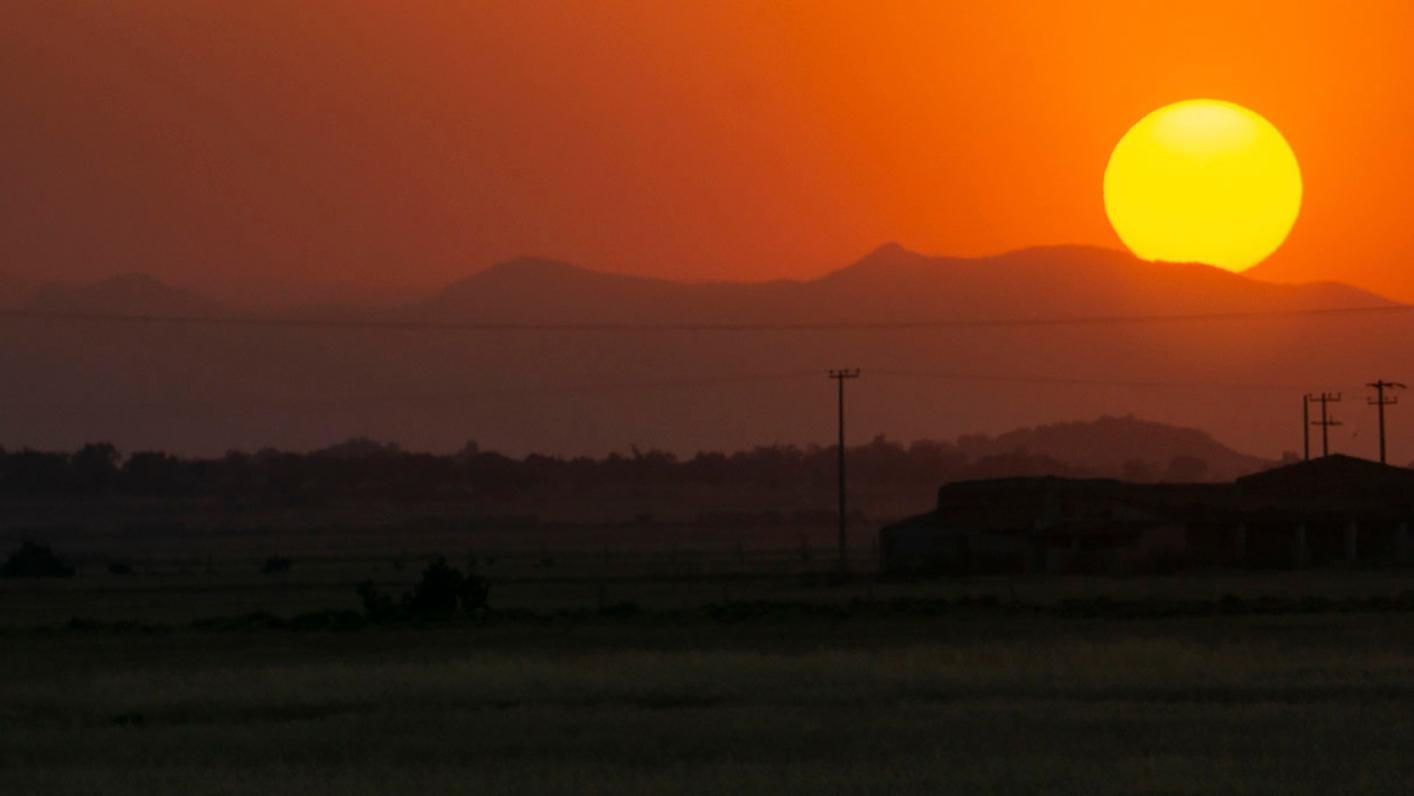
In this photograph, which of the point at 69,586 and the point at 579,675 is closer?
the point at 579,675

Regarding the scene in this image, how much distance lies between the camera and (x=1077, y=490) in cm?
10425

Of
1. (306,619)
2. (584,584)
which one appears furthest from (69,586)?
(306,619)

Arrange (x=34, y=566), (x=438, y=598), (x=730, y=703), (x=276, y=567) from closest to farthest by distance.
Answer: (x=730, y=703)
(x=438, y=598)
(x=34, y=566)
(x=276, y=567)

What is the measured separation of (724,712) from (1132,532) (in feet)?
219

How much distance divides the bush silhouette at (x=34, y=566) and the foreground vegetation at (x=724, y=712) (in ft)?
197

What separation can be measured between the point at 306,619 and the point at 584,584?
110 feet

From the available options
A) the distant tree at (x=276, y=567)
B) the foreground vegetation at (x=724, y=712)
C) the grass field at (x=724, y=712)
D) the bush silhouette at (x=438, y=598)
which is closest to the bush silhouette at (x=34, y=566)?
the distant tree at (x=276, y=567)

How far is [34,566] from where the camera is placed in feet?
365

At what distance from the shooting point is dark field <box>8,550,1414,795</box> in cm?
2609

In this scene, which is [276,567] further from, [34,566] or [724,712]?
[724,712]

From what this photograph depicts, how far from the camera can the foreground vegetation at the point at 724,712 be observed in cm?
2594

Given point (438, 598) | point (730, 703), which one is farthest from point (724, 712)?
point (438, 598)

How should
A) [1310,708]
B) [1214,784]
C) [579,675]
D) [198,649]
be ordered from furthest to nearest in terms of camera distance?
[198,649]
[579,675]
[1310,708]
[1214,784]

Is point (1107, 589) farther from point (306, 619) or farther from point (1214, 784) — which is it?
point (1214, 784)
